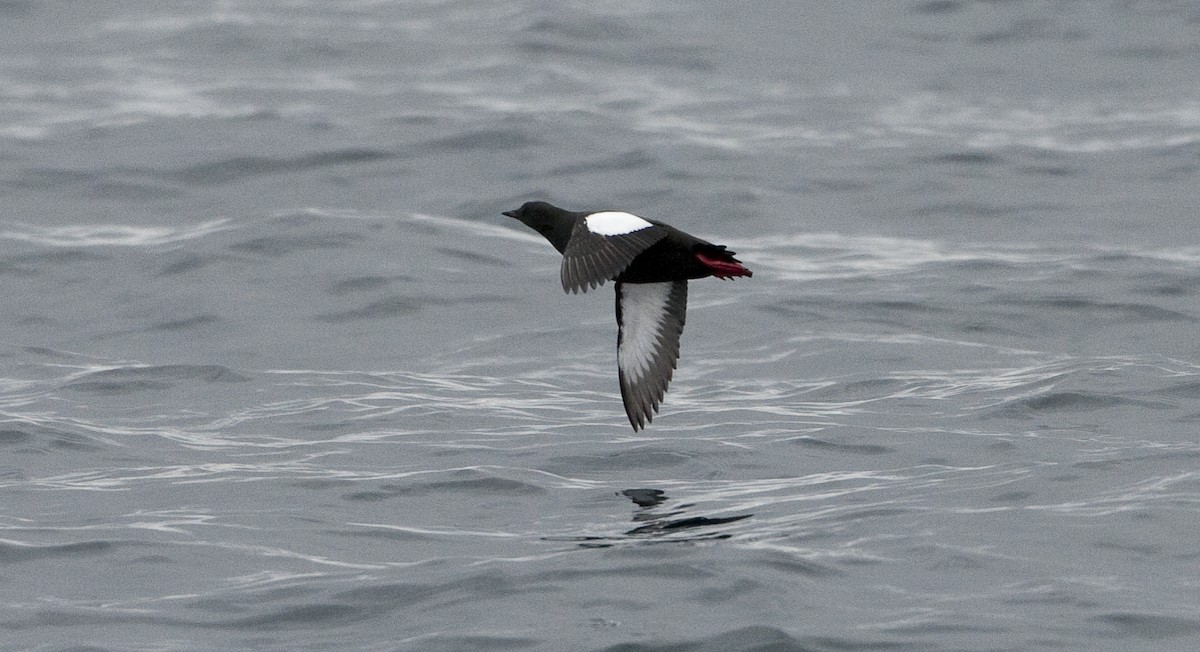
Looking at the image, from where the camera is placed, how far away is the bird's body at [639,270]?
31.6 feet

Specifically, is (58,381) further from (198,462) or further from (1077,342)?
(1077,342)

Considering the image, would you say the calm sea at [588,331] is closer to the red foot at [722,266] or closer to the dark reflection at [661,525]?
the dark reflection at [661,525]

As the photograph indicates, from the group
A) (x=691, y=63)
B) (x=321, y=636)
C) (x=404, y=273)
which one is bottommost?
(x=321, y=636)

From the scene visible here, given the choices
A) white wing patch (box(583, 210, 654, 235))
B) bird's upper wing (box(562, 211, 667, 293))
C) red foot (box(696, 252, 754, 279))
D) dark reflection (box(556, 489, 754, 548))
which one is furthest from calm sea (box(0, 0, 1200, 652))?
white wing patch (box(583, 210, 654, 235))

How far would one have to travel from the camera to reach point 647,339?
11.1 m

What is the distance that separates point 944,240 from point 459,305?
170 inches

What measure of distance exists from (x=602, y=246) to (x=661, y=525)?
1540 mm

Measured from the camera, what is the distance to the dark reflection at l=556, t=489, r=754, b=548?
Answer: 8.80 meters

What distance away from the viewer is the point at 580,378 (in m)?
12.6

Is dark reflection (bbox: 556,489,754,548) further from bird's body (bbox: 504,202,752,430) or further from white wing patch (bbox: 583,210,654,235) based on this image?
white wing patch (bbox: 583,210,654,235)

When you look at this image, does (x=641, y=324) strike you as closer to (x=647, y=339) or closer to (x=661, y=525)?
(x=647, y=339)

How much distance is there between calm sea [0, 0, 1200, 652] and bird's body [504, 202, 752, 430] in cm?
40

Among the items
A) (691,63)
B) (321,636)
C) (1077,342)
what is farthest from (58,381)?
(691,63)

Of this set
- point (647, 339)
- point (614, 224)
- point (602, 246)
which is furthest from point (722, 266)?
point (647, 339)
